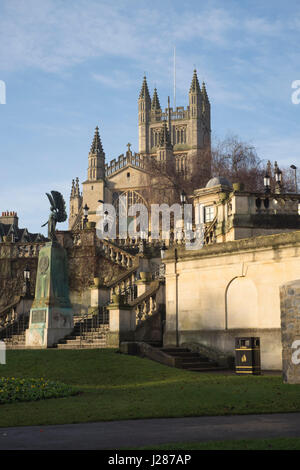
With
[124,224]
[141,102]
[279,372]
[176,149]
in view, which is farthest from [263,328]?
[141,102]

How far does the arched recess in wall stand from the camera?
23.3 meters

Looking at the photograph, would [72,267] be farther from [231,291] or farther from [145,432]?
[145,432]

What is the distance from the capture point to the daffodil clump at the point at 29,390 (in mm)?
15023

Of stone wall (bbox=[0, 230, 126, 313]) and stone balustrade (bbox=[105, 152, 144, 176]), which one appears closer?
stone wall (bbox=[0, 230, 126, 313])

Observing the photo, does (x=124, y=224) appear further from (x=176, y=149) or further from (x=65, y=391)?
(x=65, y=391)

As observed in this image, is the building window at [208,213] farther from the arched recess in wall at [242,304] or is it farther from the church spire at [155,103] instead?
the church spire at [155,103]

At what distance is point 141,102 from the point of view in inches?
5094

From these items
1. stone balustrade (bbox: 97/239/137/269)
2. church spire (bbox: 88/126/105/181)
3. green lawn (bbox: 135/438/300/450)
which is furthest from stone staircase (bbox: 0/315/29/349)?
church spire (bbox: 88/126/105/181)

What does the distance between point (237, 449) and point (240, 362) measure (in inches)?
463

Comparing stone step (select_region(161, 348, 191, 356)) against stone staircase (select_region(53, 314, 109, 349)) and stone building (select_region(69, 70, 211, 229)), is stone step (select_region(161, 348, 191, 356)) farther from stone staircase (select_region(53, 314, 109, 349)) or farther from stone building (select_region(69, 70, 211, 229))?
stone building (select_region(69, 70, 211, 229))

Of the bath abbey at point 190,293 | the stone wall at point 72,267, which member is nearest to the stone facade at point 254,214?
the bath abbey at point 190,293

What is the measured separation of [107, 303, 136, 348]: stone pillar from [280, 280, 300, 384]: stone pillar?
26.9 feet

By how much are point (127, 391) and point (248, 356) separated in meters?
5.25

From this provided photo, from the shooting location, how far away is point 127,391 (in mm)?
15773
